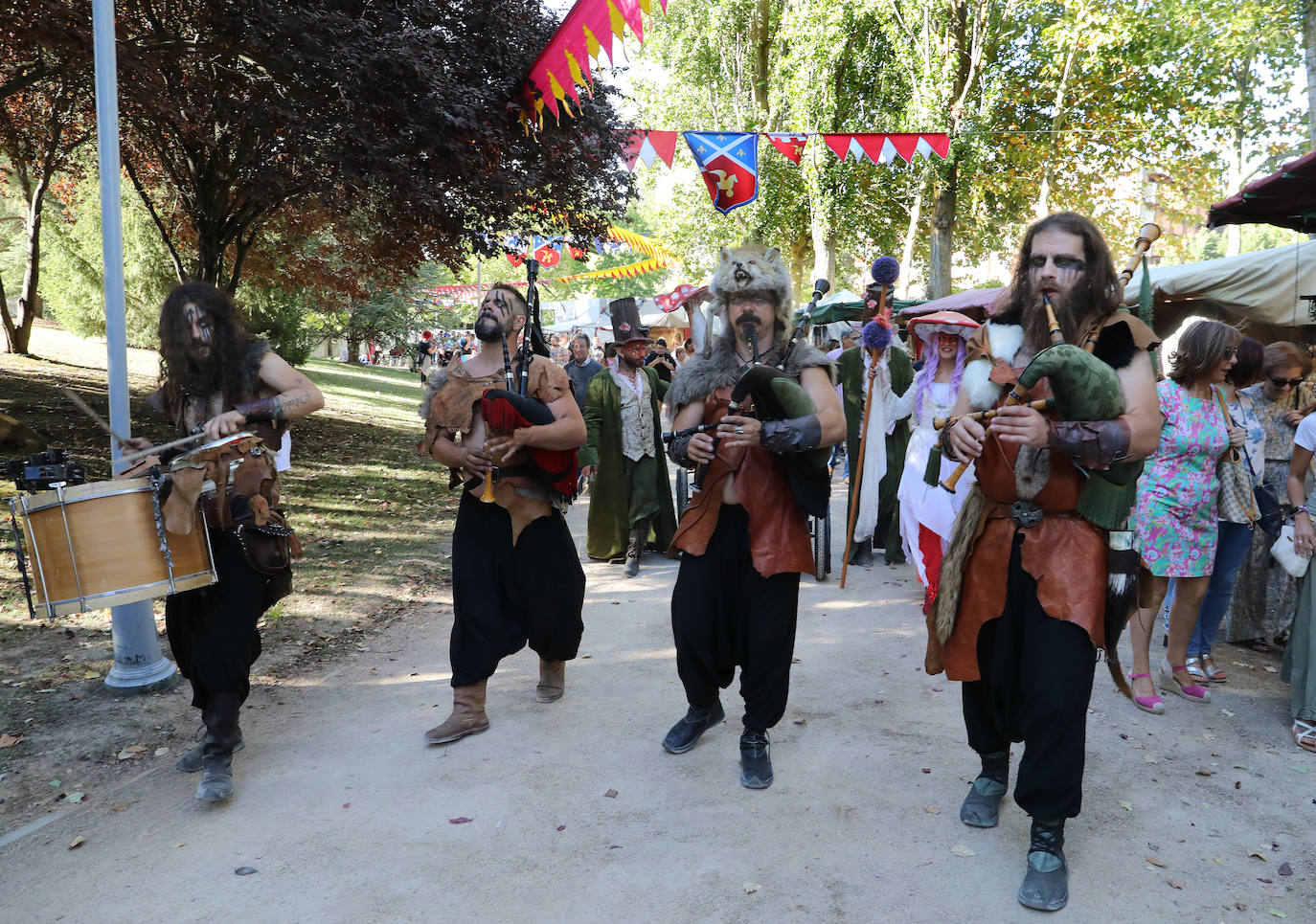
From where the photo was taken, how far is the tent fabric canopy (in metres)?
5.31

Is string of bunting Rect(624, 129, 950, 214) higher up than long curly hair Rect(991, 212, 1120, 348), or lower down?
higher up

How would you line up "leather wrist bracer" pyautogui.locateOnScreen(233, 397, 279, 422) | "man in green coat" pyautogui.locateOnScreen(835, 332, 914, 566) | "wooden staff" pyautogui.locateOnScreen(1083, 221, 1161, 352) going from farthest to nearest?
"man in green coat" pyautogui.locateOnScreen(835, 332, 914, 566) → "leather wrist bracer" pyautogui.locateOnScreen(233, 397, 279, 422) → "wooden staff" pyautogui.locateOnScreen(1083, 221, 1161, 352)

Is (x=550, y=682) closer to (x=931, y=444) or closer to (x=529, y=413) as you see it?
(x=529, y=413)

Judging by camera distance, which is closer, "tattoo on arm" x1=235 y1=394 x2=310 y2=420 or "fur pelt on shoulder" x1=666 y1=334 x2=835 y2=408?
"tattoo on arm" x1=235 y1=394 x2=310 y2=420

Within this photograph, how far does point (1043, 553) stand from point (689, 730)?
5.96 feet

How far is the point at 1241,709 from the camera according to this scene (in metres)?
4.60

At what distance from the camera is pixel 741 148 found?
1198 centimetres

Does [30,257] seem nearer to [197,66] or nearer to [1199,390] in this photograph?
[197,66]

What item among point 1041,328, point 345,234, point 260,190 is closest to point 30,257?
point 345,234

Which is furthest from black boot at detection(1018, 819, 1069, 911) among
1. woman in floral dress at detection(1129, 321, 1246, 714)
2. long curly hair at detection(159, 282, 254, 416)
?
long curly hair at detection(159, 282, 254, 416)

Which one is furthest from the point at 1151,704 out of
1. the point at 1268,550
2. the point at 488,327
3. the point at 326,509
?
the point at 326,509

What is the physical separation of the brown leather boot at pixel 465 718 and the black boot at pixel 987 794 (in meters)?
2.16

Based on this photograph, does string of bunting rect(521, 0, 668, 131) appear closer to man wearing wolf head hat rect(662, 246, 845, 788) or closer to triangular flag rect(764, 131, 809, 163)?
man wearing wolf head hat rect(662, 246, 845, 788)

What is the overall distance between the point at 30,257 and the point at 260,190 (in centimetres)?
1159
